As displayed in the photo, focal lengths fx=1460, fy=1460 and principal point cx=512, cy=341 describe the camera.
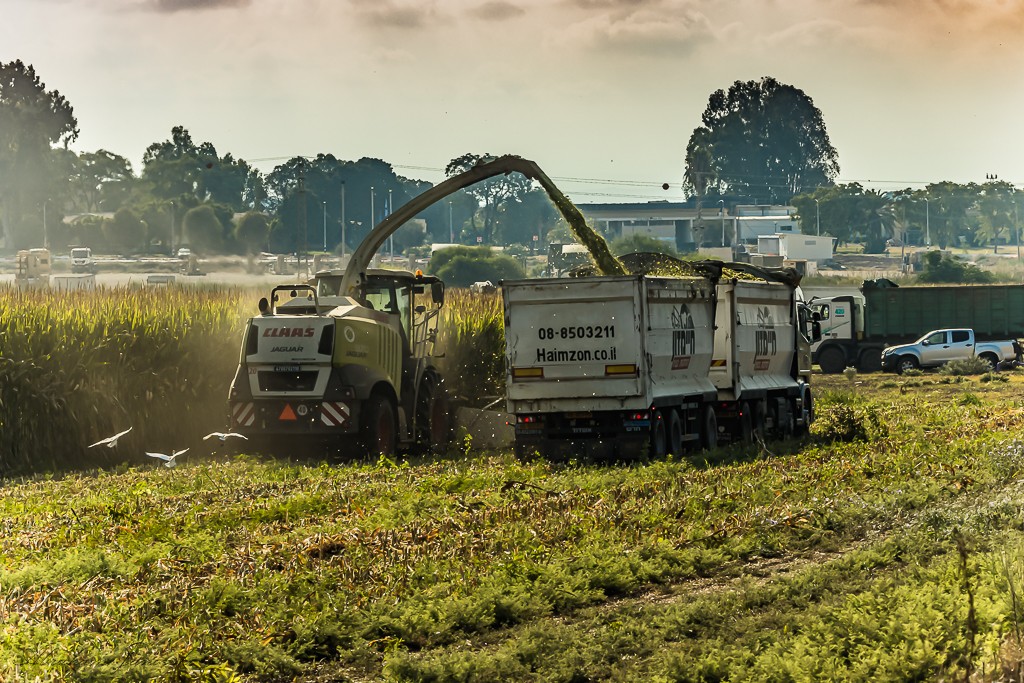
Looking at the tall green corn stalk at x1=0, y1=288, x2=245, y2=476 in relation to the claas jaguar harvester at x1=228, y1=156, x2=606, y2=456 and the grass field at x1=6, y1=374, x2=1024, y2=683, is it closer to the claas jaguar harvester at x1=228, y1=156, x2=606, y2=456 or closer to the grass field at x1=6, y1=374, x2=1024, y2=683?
the claas jaguar harvester at x1=228, y1=156, x2=606, y2=456

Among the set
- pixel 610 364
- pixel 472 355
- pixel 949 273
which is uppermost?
pixel 949 273

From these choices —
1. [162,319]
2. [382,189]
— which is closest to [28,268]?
[162,319]

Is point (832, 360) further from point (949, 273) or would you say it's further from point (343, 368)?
point (949, 273)

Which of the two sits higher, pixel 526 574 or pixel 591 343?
pixel 591 343

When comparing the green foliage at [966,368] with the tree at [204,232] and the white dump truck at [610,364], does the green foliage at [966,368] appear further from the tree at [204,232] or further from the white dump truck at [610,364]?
the white dump truck at [610,364]

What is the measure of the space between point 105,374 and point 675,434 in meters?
9.74

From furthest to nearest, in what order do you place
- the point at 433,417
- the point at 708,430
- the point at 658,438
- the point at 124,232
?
the point at 124,232, the point at 433,417, the point at 708,430, the point at 658,438

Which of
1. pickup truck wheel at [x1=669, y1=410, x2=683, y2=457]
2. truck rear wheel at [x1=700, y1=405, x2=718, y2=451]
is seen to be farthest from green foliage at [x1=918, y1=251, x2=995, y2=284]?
pickup truck wheel at [x1=669, y1=410, x2=683, y2=457]

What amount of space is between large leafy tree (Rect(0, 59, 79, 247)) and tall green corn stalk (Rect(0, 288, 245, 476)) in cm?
9436

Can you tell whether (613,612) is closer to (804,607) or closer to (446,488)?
(804,607)

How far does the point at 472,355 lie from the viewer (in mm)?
30391

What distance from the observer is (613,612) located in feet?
38.3

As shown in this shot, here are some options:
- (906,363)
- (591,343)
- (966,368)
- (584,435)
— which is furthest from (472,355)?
(906,363)

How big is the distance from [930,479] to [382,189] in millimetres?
148908
